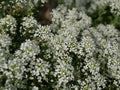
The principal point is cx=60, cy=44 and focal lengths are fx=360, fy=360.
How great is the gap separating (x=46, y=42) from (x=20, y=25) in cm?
42

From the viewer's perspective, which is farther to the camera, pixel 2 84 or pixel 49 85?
pixel 49 85

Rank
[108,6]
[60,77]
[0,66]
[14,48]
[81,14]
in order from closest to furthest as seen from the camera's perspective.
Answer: [0,66], [60,77], [14,48], [81,14], [108,6]

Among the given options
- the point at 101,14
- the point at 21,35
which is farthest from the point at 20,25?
the point at 101,14

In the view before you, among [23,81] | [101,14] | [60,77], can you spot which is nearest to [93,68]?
[60,77]

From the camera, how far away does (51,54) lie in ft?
11.0

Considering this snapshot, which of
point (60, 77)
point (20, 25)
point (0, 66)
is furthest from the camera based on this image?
point (20, 25)

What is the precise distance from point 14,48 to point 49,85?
485 mm

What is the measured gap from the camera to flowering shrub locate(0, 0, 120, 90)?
3076 mm

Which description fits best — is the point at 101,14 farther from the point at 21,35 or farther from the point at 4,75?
the point at 4,75

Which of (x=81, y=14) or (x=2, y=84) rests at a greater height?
(x=81, y=14)

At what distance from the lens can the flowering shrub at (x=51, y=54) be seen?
3.08 meters

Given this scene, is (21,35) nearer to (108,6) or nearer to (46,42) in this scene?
(46,42)

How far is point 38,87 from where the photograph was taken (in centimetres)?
320

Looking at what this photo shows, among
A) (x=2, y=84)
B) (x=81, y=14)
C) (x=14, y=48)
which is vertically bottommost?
(x=2, y=84)
